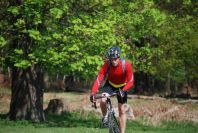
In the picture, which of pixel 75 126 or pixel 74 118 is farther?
pixel 74 118

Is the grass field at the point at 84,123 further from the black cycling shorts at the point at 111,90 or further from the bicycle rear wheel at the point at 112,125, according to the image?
the bicycle rear wheel at the point at 112,125

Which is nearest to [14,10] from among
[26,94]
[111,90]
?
[26,94]

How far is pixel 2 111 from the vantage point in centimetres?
3088

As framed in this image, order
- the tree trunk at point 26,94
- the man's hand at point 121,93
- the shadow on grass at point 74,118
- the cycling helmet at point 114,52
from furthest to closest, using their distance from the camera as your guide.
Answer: the shadow on grass at point 74,118
the tree trunk at point 26,94
the man's hand at point 121,93
the cycling helmet at point 114,52

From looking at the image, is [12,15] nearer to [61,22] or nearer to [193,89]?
[61,22]

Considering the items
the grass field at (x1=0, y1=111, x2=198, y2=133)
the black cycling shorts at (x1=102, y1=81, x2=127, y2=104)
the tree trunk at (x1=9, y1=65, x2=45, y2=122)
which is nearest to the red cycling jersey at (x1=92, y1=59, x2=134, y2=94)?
the black cycling shorts at (x1=102, y1=81, x2=127, y2=104)

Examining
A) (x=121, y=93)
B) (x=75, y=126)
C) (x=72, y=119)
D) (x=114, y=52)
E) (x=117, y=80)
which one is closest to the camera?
(x=114, y=52)

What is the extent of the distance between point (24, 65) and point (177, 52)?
18.5 m

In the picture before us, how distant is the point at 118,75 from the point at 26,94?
1091 centimetres

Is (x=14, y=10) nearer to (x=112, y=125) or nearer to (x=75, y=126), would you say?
(x=75, y=126)

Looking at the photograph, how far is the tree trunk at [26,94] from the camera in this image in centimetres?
2248

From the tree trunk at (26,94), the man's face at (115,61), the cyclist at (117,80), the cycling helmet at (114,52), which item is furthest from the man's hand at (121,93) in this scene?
the tree trunk at (26,94)

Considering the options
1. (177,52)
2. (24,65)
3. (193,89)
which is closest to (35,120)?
(24,65)

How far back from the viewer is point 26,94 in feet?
74.3
